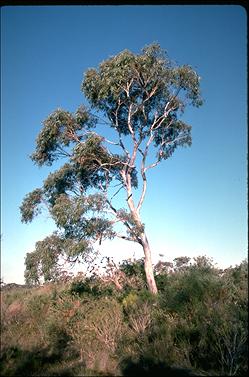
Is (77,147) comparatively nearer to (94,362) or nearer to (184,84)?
(184,84)

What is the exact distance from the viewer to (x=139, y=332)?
9.26m

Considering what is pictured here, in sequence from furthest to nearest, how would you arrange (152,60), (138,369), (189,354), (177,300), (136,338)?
1. (152,60)
2. (177,300)
3. (136,338)
4. (189,354)
5. (138,369)

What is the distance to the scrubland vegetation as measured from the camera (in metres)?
7.09

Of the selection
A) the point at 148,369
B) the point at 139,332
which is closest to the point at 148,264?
the point at 139,332

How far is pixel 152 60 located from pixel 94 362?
12.4 metres

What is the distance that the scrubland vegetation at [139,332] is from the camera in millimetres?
7086

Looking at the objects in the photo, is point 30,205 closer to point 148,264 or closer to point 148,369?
point 148,264

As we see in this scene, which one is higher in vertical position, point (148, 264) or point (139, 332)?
point (148, 264)

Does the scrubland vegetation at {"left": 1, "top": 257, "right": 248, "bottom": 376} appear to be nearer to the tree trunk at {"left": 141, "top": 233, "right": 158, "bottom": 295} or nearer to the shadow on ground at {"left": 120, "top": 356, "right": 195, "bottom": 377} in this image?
the shadow on ground at {"left": 120, "top": 356, "right": 195, "bottom": 377}

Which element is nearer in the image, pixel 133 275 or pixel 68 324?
pixel 68 324

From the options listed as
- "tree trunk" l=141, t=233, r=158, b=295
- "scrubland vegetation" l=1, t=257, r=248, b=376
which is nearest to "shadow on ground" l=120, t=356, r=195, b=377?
"scrubland vegetation" l=1, t=257, r=248, b=376

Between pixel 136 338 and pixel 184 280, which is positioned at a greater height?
pixel 184 280

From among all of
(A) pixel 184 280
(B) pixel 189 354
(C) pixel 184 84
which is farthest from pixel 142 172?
(B) pixel 189 354

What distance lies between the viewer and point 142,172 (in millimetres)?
16000
